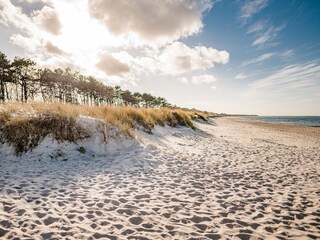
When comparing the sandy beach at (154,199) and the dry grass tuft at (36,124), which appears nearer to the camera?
the sandy beach at (154,199)

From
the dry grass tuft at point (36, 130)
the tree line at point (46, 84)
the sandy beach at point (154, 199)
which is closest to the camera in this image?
the sandy beach at point (154, 199)

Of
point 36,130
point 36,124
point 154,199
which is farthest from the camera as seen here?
point 36,124

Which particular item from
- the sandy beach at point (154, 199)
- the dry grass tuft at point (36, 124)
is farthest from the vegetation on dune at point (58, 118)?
the sandy beach at point (154, 199)

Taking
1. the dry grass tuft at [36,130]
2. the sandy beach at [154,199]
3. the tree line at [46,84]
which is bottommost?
the sandy beach at [154,199]

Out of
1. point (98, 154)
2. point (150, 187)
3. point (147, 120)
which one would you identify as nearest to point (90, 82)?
point (147, 120)

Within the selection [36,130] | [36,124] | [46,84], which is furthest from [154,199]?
[46,84]

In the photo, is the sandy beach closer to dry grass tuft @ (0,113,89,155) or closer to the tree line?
dry grass tuft @ (0,113,89,155)

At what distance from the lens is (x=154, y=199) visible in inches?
216

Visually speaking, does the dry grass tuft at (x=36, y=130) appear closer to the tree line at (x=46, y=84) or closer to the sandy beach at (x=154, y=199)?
the sandy beach at (x=154, y=199)

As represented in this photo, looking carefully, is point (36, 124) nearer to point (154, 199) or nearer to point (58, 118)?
point (58, 118)

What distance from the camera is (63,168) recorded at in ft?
25.4

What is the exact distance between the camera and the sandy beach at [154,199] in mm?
4039

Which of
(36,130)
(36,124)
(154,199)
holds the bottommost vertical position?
(154,199)

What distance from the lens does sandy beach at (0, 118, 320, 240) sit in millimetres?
4039
